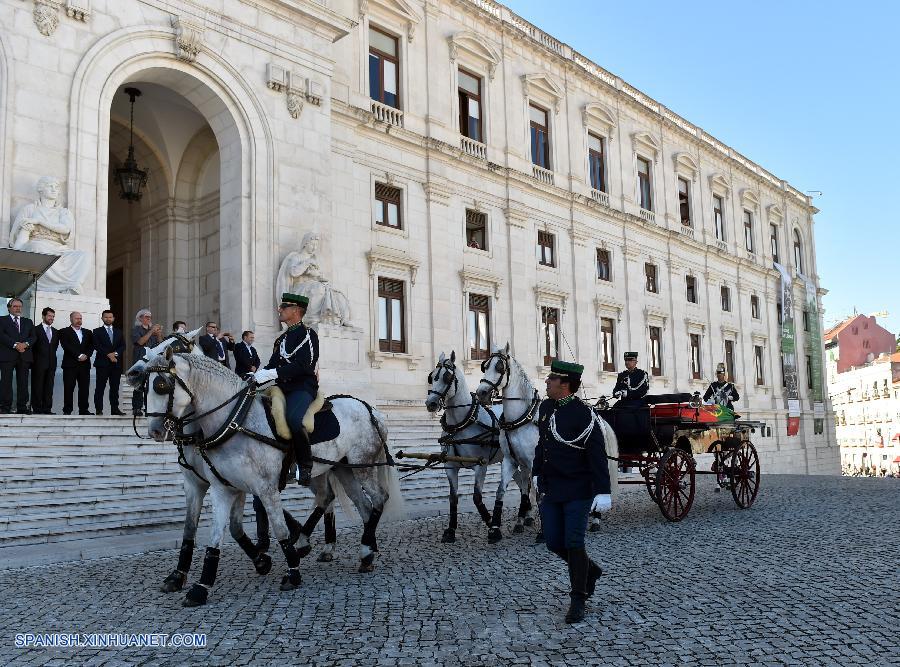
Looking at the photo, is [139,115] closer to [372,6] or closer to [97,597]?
[372,6]

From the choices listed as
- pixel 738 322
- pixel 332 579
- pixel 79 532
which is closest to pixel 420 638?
pixel 332 579

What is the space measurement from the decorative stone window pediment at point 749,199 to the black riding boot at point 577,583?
129ft

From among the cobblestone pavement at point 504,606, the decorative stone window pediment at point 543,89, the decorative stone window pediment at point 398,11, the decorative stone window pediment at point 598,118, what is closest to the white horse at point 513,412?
the cobblestone pavement at point 504,606

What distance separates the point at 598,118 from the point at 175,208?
1810 cm

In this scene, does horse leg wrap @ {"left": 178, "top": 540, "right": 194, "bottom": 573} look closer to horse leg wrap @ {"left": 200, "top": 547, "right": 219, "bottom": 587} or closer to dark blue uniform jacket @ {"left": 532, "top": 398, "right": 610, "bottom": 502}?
horse leg wrap @ {"left": 200, "top": 547, "right": 219, "bottom": 587}

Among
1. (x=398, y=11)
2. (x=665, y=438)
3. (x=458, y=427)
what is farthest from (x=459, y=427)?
(x=398, y=11)

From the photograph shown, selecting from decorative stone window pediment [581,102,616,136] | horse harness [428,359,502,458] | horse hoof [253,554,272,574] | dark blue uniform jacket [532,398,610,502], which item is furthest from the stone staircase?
decorative stone window pediment [581,102,616,136]

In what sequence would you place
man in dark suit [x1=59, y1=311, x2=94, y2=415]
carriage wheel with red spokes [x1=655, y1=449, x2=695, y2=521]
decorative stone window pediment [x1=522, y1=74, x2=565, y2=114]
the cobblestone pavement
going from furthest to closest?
decorative stone window pediment [x1=522, y1=74, x2=565, y2=114], man in dark suit [x1=59, y1=311, x2=94, y2=415], carriage wheel with red spokes [x1=655, y1=449, x2=695, y2=521], the cobblestone pavement

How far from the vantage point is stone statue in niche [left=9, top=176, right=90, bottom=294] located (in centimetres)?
1380

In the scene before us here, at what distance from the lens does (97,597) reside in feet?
22.8

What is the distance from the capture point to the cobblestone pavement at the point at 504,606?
519cm

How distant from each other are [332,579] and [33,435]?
5969 mm

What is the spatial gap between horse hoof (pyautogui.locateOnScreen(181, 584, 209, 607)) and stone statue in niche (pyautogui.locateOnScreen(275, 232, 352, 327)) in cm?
1103

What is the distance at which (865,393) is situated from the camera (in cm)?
8050
